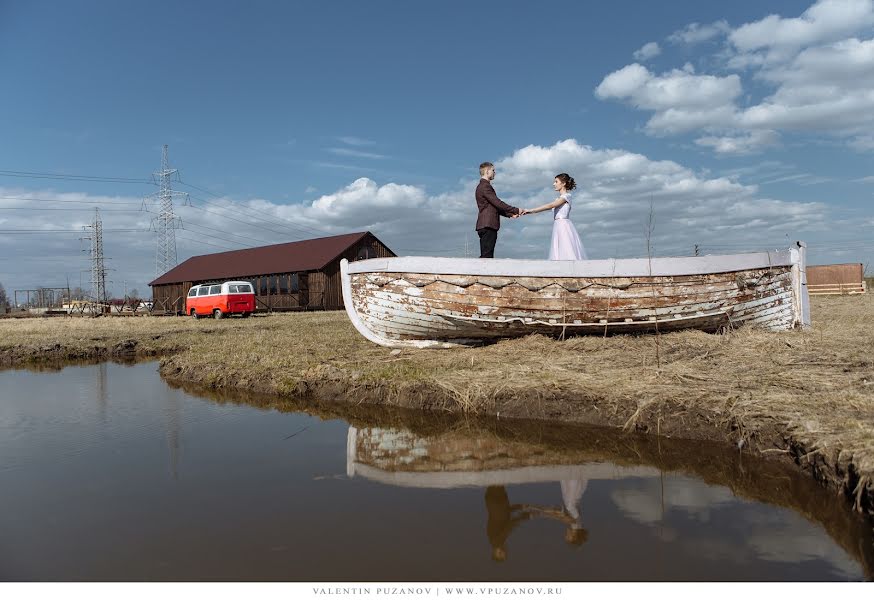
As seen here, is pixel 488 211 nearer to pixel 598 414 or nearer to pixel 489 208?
pixel 489 208

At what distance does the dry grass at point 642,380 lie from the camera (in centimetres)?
Result: 366

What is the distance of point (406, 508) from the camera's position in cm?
306

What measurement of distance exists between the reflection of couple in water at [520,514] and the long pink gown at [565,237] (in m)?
4.75

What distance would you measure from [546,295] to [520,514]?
424 cm

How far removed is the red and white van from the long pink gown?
18.8 m

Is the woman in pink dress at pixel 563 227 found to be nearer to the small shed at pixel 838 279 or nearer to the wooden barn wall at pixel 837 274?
the small shed at pixel 838 279

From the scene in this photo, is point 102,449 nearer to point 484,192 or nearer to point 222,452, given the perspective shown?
point 222,452

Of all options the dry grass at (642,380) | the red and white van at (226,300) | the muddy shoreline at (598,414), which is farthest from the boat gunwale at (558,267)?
the red and white van at (226,300)

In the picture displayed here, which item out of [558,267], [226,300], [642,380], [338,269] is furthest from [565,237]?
[338,269]

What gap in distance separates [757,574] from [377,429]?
3.08m

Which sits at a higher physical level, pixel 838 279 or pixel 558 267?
pixel 838 279

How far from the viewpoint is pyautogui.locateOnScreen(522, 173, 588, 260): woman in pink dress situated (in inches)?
305

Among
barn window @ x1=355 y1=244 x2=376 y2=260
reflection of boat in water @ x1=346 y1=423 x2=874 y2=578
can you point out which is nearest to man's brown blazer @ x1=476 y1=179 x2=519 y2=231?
reflection of boat in water @ x1=346 y1=423 x2=874 y2=578

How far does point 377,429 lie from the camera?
4.82m
